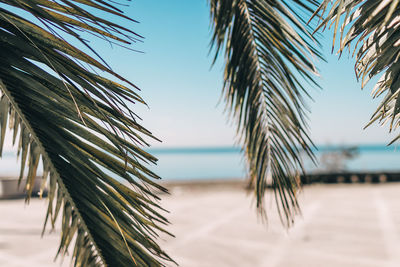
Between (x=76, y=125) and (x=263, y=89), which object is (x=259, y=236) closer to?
(x=263, y=89)

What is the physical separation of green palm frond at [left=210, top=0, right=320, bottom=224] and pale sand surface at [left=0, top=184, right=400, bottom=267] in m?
1.12

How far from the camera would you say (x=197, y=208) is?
1098 centimetres

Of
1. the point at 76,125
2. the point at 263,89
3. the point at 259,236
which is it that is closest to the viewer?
the point at 76,125

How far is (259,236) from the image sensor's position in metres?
7.12

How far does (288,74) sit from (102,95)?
156cm

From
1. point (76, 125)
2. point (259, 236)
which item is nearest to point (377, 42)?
point (76, 125)

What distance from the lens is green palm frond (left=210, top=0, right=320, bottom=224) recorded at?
6.72ft

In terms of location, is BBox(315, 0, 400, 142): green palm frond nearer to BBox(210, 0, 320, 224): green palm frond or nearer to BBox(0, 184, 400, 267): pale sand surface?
BBox(210, 0, 320, 224): green palm frond

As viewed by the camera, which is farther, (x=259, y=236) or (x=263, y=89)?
(x=259, y=236)

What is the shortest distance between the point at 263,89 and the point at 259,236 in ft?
18.2

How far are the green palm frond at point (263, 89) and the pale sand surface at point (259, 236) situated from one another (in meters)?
1.12

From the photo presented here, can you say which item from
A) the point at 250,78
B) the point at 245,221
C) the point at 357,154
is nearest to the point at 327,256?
the point at 245,221

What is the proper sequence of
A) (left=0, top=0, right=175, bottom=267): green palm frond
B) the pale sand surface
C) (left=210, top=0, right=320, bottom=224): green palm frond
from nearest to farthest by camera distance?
(left=0, top=0, right=175, bottom=267): green palm frond, (left=210, top=0, right=320, bottom=224): green palm frond, the pale sand surface

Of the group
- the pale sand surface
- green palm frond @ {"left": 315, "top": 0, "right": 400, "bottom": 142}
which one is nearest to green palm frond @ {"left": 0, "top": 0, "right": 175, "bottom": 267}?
green palm frond @ {"left": 315, "top": 0, "right": 400, "bottom": 142}
